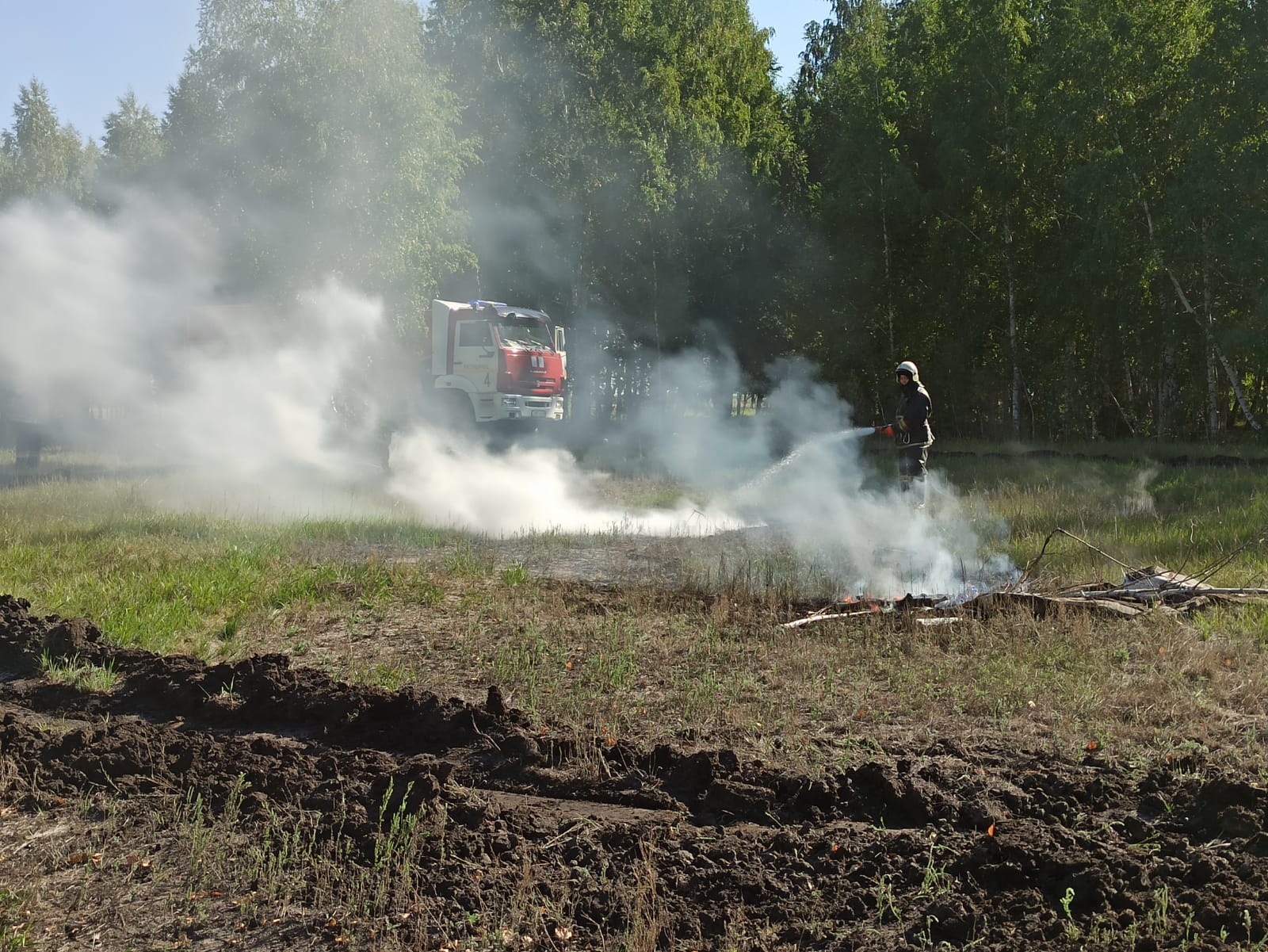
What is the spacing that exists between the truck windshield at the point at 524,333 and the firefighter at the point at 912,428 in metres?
11.2

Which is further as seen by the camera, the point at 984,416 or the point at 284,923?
the point at 984,416

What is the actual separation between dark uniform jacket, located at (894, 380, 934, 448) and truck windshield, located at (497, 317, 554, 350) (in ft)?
37.2

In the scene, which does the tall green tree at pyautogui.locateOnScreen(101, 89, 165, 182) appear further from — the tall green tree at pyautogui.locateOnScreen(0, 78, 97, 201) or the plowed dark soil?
the plowed dark soil

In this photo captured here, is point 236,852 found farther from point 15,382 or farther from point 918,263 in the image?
point 918,263

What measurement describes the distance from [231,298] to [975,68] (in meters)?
17.4

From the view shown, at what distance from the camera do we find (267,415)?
20.2 metres

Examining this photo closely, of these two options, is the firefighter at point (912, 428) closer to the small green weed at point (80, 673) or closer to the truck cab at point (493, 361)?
the small green weed at point (80, 673)

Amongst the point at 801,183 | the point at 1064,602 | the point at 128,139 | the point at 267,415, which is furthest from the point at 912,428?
the point at 128,139

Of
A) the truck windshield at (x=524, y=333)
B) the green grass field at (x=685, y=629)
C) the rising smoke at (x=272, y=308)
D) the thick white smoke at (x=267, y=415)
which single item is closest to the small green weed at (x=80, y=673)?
the green grass field at (x=685, y=629)

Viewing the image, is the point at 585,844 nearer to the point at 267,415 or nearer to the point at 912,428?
the point at 912,428

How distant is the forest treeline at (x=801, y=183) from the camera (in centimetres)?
2055

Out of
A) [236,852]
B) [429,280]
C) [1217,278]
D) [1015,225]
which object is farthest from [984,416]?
[236,852]

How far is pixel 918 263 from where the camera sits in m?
27.6

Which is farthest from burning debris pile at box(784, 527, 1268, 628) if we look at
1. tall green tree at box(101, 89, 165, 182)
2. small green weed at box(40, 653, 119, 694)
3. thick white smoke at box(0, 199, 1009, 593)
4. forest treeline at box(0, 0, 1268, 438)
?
tall green tree at box(101, 89, 165, 182)
